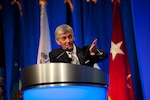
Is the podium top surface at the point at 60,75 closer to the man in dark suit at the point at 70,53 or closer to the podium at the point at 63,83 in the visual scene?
the podium at the point at 63,83

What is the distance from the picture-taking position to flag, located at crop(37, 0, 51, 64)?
8.46ft

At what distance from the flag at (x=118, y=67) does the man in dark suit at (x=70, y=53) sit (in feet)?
2.34

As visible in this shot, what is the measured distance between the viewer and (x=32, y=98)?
0.90 metres

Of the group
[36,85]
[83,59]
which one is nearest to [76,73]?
[36,85]

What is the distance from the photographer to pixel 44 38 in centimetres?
265

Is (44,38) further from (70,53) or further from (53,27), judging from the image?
(70,53)

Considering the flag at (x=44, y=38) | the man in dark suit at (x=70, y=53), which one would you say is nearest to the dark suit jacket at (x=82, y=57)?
the man in dark suit at (x=70, y=53)

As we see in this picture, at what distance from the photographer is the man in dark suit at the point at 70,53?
1.55 m

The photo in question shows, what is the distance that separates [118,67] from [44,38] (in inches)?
29.9

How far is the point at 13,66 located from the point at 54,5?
75 cm

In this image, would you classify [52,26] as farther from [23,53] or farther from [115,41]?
[115,41]

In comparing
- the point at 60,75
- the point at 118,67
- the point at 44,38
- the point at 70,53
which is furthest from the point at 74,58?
the point at 44,38

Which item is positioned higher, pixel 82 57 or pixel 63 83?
pixel 82 57

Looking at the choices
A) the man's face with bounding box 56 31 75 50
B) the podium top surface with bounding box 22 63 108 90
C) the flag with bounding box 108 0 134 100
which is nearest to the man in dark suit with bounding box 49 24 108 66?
the man's face with bounding box 56 31 75 50
